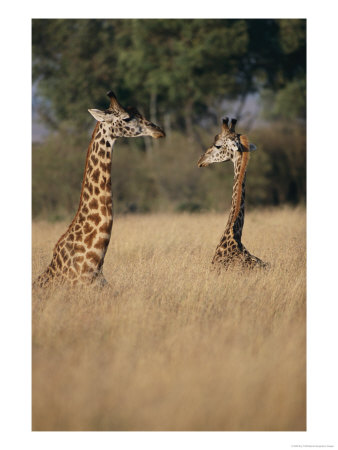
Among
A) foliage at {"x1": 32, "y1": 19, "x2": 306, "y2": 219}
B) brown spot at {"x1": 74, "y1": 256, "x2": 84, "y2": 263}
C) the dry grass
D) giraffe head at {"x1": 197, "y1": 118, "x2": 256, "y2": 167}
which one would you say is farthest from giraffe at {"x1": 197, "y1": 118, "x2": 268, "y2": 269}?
foliage at {"x1": 32, "y1": 19, "x2": 306, "y2": 219}

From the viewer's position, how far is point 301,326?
240 inches

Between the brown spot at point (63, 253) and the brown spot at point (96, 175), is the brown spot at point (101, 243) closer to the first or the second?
the brown spot at point (63, 253)

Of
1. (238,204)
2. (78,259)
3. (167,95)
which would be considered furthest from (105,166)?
(167,95)

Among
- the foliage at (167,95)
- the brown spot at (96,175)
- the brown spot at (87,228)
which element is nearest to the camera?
the brown spot at (87,228)

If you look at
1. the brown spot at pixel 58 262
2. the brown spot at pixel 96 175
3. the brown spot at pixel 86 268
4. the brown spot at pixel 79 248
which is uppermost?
the brown spot at pixel 96 175

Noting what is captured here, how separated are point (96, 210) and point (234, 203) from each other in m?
2.34

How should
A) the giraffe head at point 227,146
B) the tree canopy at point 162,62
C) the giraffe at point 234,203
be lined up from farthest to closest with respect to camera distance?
the tree canopy at point 162,62, the giraffe head at point 227,146, the giraffe at point 234,203

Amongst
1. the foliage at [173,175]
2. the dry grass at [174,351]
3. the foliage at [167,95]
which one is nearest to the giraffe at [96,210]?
the dry grass at [174,351]

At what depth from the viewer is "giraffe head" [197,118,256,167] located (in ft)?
27.5

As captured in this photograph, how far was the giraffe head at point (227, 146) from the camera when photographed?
8.39 m

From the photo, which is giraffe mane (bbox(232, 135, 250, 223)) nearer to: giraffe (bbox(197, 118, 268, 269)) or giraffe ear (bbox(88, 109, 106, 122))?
giraffe (bbox(197, 118, 268, 269))
